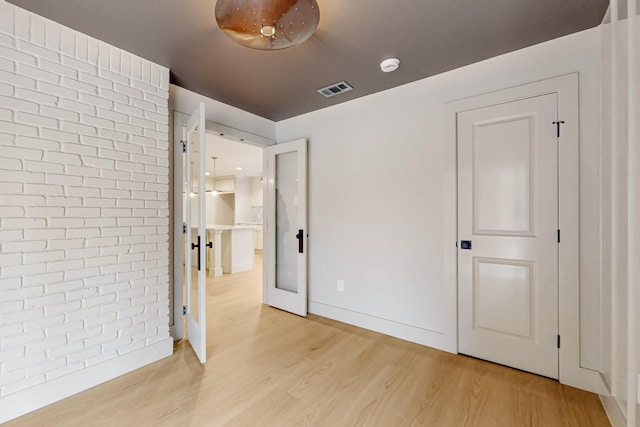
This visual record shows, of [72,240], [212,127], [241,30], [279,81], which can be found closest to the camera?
[241,30]

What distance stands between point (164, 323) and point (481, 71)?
350 cm

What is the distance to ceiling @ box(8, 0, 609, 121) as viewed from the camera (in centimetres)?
166

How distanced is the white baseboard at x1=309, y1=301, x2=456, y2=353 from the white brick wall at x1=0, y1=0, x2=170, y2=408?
1.71 m

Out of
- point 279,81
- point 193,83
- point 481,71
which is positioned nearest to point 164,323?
point 193,83

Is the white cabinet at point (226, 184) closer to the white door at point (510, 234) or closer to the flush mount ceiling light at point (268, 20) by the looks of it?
the flush mount ceiling light at point (268, 20)

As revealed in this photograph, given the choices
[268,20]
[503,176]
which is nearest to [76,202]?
[268,20]

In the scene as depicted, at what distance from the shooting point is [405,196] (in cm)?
265

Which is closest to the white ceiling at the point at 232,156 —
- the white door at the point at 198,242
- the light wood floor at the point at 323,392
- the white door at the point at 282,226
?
the white door at the point at 282,226

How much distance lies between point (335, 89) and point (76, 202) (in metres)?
2.40

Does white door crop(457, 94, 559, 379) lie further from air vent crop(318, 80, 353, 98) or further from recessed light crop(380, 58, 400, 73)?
air vent crop(318, 80, 353, 98)

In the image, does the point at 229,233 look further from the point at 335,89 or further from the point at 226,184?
the point at 226,184

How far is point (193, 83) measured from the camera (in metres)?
2.63

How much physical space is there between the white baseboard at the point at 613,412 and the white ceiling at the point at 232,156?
444 centimetres

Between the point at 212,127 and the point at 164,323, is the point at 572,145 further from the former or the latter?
the point at 164,323
